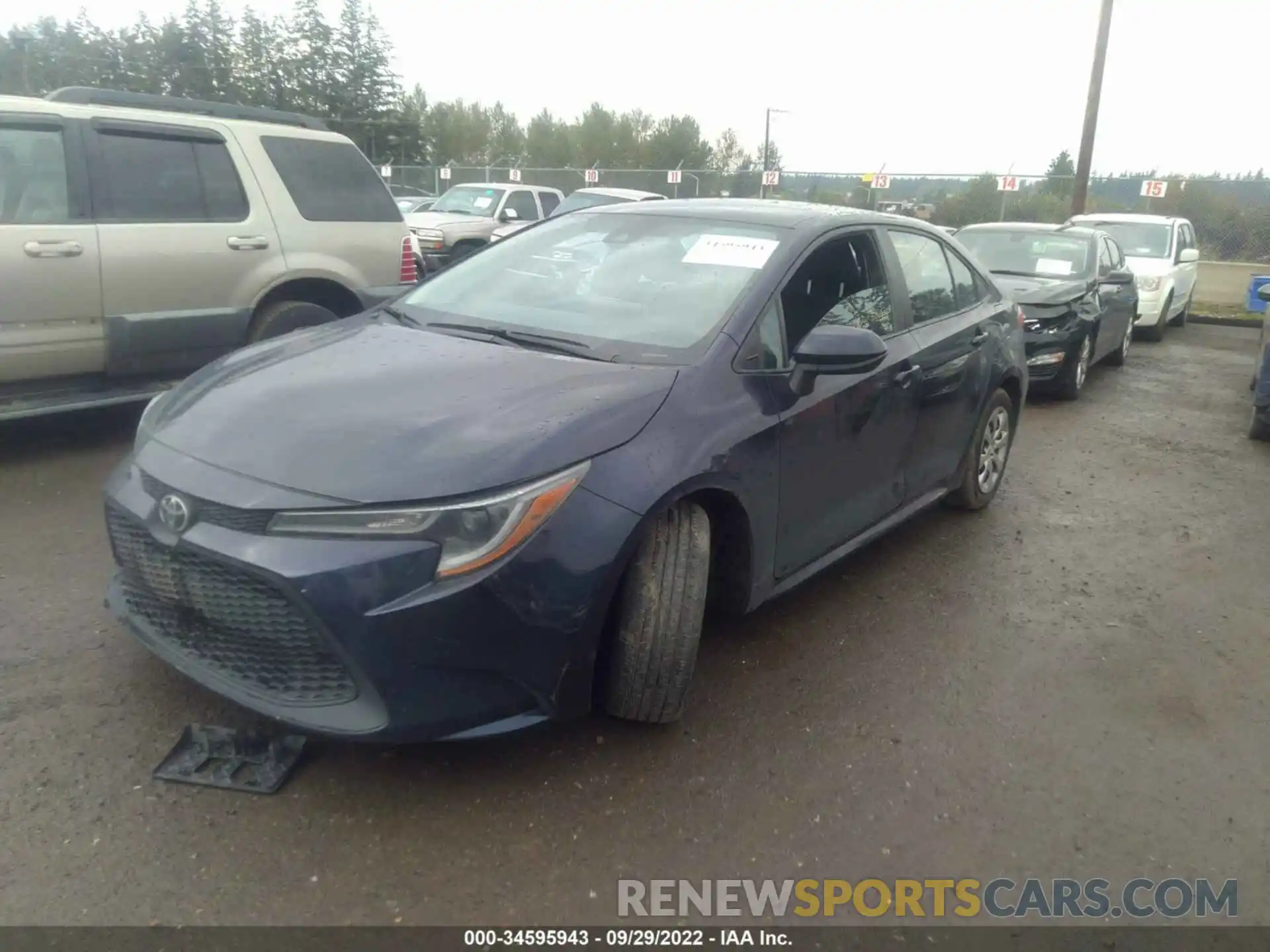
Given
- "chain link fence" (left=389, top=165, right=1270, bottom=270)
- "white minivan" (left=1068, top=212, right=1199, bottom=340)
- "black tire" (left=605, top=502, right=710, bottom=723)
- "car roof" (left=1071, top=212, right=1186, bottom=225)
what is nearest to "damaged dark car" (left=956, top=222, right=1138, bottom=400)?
"white minivan" (left=1068, top=212, right=1199, bottom=340)

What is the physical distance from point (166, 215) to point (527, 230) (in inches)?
102

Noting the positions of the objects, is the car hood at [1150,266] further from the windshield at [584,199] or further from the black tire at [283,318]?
the black tire at [283,318]

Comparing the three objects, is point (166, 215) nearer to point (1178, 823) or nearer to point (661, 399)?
point (661, 399)

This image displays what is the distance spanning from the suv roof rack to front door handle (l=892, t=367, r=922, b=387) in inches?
160

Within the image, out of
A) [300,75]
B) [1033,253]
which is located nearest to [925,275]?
[1033,253]

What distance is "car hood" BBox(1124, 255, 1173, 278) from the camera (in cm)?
1234

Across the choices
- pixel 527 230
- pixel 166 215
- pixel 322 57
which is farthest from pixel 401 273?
pixel 322 57

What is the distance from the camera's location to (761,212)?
4000mm

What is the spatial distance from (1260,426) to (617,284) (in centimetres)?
604

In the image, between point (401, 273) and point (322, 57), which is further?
point (322, 57)

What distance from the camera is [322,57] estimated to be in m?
48.8

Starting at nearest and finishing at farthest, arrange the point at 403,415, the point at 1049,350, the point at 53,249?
1. the point at 403,415
2. the point at 53,249
3. the point at 1049,350

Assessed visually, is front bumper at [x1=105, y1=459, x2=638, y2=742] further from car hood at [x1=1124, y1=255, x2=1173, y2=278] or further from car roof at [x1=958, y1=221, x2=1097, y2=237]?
car hood at [x1=1124, y1=255, x2=1173, y2=278]

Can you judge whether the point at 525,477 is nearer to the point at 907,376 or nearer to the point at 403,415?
the point at 403,415
